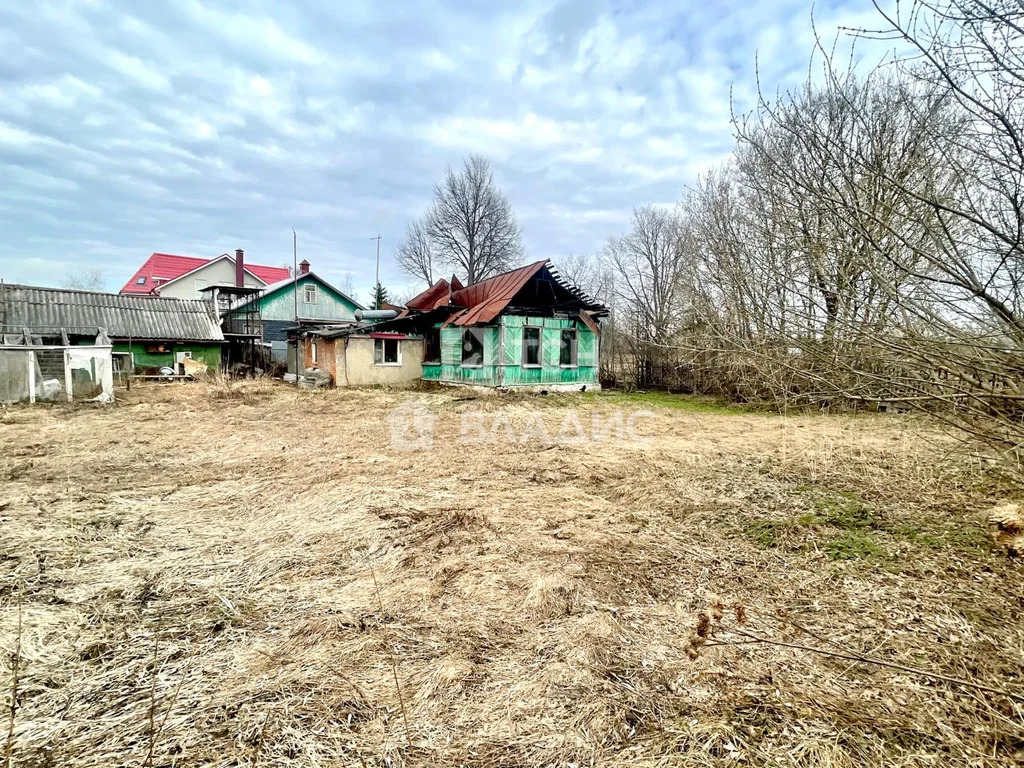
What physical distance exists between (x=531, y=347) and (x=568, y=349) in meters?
1.49

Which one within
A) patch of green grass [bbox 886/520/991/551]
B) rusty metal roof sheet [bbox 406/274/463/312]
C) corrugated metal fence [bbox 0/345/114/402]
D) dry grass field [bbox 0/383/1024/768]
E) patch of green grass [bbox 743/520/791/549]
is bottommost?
patch of green grass [bbox 743/520/791/549]

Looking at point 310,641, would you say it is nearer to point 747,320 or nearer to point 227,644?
point 227,644

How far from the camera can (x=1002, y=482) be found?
4.40 m

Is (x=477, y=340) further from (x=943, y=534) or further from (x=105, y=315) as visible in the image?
(x=105, y=315)

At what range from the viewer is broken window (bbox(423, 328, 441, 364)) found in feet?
59.0

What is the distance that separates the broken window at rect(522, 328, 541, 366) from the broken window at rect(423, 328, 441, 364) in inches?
163

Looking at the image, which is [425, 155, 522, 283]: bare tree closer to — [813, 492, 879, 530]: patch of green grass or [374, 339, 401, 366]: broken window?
[374, 339, 401, 366]: broken window

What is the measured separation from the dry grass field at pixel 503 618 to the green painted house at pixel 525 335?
9.49 metres

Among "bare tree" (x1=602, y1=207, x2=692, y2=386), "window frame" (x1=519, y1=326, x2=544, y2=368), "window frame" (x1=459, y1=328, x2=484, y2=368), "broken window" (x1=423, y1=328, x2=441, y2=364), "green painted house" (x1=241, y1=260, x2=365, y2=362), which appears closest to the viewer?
"window frame" (x1=519, y1=326, x2=544, y2=368)

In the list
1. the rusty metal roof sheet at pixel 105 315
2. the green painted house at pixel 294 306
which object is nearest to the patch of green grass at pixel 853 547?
the rusty metal roof sheet at pixel 105 315

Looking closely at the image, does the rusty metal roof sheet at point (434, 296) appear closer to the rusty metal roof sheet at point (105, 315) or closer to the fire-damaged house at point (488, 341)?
the fire-damaged house at point (488, 341)

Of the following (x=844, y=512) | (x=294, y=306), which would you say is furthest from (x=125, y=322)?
(x=844, y=512)

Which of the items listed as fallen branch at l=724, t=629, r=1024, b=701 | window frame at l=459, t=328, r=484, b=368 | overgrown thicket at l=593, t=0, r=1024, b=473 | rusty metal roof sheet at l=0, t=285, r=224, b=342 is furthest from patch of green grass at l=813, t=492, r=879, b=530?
rusty metal roof sheet at l=0, t=285, r=224, b=342

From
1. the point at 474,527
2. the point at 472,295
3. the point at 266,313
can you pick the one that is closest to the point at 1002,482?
the point at 474,527
